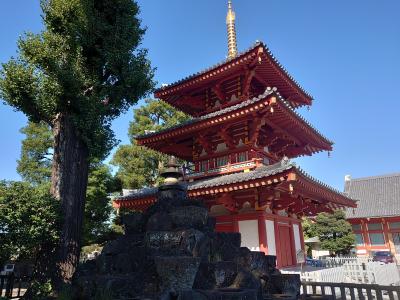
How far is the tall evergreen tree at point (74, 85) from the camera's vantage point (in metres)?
Result: 9.70

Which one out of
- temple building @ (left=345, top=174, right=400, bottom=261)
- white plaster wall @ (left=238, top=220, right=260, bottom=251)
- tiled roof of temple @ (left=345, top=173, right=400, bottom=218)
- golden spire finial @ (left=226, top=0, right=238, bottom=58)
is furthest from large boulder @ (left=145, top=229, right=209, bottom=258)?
temple building @ (left=345, top=174, right=400, bottom=261)

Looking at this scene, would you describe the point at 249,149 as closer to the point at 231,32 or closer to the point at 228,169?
the point at 228,169

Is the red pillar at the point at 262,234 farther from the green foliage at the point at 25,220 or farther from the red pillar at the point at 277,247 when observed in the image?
the green foliage at the point at 25,220

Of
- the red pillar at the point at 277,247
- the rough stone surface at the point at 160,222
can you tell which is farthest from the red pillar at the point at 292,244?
the rough stone surface at the point at 160,222

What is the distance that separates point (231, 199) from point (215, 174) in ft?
4.99

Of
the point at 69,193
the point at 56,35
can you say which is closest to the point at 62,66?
the point at 56,35

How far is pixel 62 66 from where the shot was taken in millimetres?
10016

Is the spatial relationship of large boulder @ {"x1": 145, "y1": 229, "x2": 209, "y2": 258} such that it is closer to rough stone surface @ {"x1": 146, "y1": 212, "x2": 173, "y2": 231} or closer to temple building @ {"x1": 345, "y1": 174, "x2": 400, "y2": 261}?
rough stone surface @ {"x1": 146, "y1": 212, "x2": 173, "y2": 231}

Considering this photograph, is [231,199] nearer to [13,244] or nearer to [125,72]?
[125,72]

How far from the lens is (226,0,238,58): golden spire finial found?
657 inches

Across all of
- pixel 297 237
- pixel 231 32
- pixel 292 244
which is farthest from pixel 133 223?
pixel 231 32

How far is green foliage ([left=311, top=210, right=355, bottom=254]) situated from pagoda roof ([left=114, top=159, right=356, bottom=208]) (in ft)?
52.6

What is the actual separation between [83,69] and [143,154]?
44.8 ft

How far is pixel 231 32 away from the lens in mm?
17156
